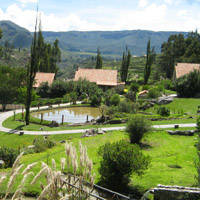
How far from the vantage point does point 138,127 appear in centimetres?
1512

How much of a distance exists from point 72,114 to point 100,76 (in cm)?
2312

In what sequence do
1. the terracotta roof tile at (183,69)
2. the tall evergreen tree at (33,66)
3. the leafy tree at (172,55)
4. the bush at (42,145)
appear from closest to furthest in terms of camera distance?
1. the bush at (42,145)
2. the tall evergreen tree at (33,66)
3. the terracotta roof tile at (183,69)
4. the leafy tree at (172,55)

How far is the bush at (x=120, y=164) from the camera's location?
9.19 metres

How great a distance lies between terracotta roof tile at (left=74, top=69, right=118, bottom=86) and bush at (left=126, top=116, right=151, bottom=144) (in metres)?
36.6

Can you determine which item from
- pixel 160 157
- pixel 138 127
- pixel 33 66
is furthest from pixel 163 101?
pixel 160 157

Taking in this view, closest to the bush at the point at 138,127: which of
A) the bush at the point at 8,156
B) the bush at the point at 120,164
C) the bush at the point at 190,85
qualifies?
the bush at the point at 120,164

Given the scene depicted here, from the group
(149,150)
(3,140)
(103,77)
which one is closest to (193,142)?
(149,150)

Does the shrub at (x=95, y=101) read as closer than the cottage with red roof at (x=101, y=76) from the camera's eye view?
Yes

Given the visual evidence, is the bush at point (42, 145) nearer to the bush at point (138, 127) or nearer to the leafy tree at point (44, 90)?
the bush at point (138, 127)

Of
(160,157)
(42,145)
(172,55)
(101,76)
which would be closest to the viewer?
(160,157)

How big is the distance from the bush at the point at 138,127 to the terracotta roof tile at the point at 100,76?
36.6 meters

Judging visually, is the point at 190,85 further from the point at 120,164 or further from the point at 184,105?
the point at 120,164

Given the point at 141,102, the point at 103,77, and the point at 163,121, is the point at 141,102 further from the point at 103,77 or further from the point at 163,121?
the point at 103,77

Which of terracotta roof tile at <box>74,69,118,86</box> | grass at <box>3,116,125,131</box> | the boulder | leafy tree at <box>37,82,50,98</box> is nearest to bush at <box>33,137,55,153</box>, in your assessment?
grass at <box>3,116,125,131</box>
